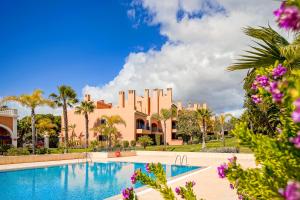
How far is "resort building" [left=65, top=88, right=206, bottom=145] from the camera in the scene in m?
53.6

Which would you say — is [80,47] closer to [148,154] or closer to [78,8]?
[78,8]

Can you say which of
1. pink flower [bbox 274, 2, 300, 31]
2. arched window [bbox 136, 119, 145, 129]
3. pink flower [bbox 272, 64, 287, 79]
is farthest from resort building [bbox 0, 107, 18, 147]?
pink flower [bbox 274, 2, 300, 31]

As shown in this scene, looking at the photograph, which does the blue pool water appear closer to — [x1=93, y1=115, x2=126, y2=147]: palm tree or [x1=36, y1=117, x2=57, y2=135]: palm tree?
[x1=93, y1=115, x2=126, y2=147]: palm tree

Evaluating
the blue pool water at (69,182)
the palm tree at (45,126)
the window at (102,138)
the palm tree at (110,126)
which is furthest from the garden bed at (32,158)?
the window at (102,138)

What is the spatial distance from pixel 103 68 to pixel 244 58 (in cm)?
3328

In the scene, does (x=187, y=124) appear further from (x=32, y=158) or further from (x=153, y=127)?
(x=32, y=158)

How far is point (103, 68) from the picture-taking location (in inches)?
1449

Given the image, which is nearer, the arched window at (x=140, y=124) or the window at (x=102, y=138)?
the window at (x=102, y=138)

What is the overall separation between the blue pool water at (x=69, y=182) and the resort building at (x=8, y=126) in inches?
640

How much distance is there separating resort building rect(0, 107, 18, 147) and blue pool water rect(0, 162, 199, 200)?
16250 mm

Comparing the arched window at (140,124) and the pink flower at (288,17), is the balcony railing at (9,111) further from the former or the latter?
the pink flower at (288,17)

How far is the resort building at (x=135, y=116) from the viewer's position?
53.6 m

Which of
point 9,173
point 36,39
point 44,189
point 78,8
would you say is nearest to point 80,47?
point 36,39

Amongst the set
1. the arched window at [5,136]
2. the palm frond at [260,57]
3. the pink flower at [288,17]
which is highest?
the palm frond at [260,57]
